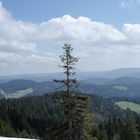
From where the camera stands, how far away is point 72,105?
1447 inches

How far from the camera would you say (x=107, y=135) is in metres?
114

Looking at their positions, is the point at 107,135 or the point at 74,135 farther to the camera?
the point at 107,135

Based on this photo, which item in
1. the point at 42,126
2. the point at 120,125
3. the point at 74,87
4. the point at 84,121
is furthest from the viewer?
the point at 42,126

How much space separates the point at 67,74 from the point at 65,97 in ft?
7.31

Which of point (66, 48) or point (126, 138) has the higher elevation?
point (66, 48)

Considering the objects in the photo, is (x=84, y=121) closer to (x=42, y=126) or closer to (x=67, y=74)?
(x=67, y=74)

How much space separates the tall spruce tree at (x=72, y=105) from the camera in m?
35.5

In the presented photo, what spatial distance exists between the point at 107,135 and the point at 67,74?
267 feet

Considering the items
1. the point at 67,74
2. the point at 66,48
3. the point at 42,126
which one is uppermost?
the point at 66,48

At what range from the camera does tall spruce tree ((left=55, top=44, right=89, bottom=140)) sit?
35.5 m

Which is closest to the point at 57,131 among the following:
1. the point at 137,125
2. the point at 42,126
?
the point at 137,125

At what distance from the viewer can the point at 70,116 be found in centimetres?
3700

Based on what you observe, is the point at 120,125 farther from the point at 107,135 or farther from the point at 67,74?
the point at 67,74

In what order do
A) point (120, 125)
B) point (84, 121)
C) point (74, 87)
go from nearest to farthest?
point (74, 87) < point (84, 121) < point (120, 125)
